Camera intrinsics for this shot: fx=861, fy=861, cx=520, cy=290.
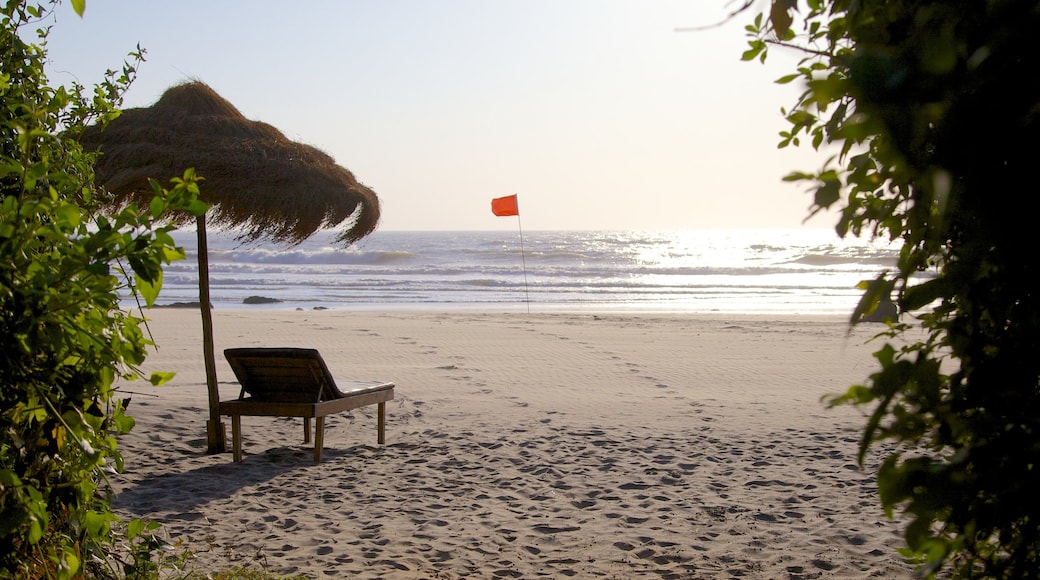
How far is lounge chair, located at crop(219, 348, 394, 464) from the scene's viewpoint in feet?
18.8

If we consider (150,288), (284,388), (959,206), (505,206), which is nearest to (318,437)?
(284,388)

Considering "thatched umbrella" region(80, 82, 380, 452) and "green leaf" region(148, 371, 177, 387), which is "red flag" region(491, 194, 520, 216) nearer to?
"thatched umbrella" region(80, 82, 380, 452)

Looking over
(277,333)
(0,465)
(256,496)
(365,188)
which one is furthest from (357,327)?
(0,465)

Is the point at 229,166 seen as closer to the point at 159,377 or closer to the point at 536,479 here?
the point at 536,479

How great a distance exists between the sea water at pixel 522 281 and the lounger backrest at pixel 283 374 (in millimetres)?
11756

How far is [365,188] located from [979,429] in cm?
632

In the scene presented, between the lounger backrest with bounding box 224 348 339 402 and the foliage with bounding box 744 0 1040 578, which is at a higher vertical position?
the foliage with bounding box 744 0 1040 578

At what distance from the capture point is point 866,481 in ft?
17.3

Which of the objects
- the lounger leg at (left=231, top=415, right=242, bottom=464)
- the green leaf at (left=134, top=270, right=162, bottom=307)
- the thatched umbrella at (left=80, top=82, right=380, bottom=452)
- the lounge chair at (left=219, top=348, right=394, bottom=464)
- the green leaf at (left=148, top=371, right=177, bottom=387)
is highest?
the thatched umbrella at (left=80, top=82, right=380, bottom=452)

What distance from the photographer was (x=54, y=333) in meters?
1.66

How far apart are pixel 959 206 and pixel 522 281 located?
31740mm

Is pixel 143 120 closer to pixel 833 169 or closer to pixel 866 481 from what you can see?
pixel 866 481

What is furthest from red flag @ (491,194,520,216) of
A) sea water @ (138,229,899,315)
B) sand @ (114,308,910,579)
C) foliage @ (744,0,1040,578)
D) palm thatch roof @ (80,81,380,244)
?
foliage @ (744,0,1040,578)

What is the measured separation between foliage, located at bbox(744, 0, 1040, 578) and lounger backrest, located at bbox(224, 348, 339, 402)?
16.2 feet
